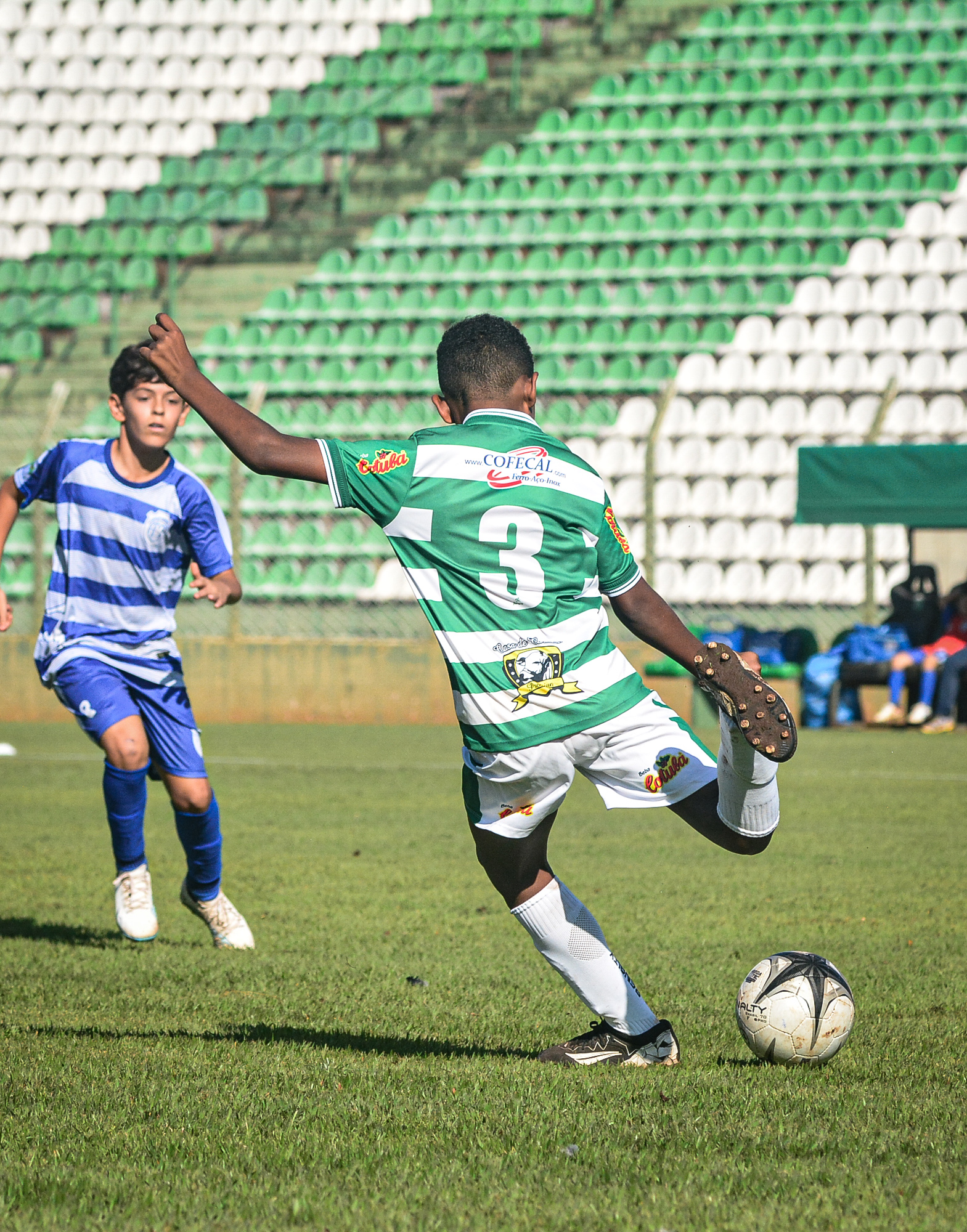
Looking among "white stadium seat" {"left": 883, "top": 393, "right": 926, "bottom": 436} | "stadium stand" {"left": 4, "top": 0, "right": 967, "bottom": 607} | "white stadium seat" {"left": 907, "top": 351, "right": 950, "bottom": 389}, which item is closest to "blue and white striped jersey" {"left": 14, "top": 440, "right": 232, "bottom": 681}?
"stadium stand" {"left": 4, "top": 0, "right": 967, "bottom": 607}

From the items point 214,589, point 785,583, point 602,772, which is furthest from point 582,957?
point 785,583

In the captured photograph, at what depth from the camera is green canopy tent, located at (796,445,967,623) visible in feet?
43.4

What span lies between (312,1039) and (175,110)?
75.3 feet

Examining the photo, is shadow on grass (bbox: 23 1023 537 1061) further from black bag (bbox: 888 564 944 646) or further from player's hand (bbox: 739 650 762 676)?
black bag (bbox: 888 564 944 646)

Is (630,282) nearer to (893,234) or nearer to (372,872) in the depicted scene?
(893,234)

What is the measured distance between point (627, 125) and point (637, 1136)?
20.2 m

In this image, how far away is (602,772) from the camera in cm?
329

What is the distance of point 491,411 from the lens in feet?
11.0

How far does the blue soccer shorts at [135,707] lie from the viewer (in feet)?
16.5

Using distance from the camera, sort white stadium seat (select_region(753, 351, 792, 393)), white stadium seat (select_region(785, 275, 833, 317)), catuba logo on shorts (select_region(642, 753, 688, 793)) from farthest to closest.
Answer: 1. white stadium seat (select_region(785, 275, 833, 317))
2. white stadium seat (select_region(753, 351, 792, 393))
3. catuba logo on shorts (select_region(642, 753, 688, 793))

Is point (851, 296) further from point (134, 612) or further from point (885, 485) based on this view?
point (134, 612)

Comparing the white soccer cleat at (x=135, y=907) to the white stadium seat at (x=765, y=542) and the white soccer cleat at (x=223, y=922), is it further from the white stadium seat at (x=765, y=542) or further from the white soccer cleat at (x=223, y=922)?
the white stadium seat at (x=765, y=542)

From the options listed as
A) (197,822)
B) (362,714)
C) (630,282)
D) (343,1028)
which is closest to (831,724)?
(362,714)

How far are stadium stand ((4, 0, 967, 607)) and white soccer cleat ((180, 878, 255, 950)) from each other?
10.8 meters
